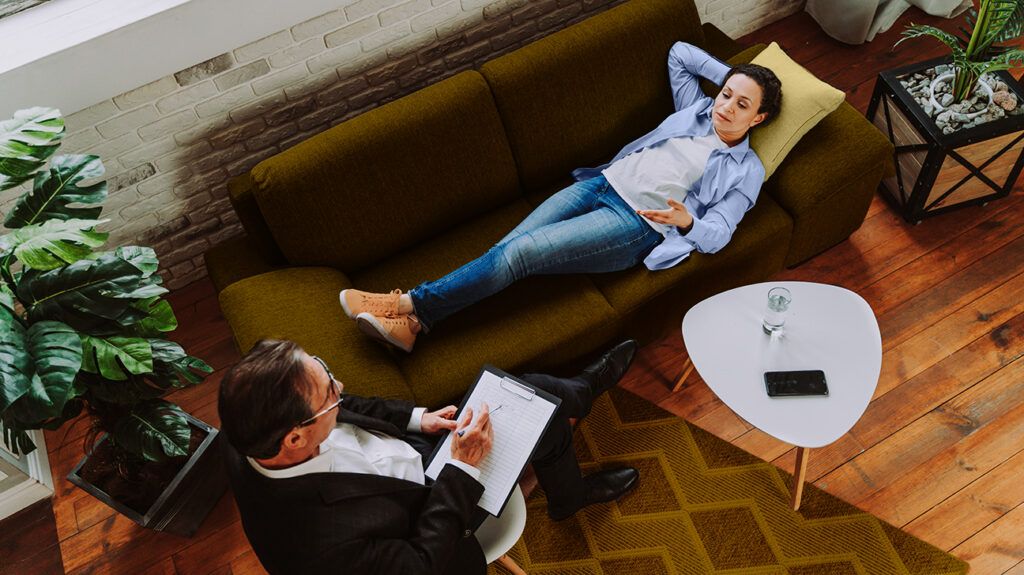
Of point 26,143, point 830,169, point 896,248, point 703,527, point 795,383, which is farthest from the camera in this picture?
point 896,248

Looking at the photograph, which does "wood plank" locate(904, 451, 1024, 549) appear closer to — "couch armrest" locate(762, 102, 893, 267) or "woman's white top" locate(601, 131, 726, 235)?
"couch armrest" locate(762, 102, 893, 267)

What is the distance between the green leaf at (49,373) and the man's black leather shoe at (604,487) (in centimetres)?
137

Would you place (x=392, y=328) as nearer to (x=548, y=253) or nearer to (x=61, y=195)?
(x=548, y=253)

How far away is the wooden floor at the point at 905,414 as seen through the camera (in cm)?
236

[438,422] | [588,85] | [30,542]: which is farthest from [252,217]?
[30,542]

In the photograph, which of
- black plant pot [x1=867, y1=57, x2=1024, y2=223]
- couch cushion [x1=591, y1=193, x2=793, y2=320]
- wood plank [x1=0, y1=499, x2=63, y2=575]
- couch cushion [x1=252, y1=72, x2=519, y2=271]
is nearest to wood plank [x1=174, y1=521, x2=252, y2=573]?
wood plank [x1=0, y1=499, x2=63, y2=575]

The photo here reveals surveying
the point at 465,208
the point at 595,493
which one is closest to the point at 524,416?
the point at 595,493

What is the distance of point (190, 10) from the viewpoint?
2213 millimetres

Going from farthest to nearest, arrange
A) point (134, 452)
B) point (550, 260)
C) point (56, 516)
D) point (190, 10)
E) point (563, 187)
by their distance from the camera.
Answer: point (563, 187) < point (56, 516) < point (550, 260) < point (190, 10) < point (134, 452)

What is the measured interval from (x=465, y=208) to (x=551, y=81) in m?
0.50

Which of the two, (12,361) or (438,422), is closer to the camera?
(12,361)

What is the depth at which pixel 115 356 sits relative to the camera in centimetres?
175

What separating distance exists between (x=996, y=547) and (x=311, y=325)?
2.11 meters

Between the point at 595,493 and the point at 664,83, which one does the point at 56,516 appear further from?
the point at 664,83
